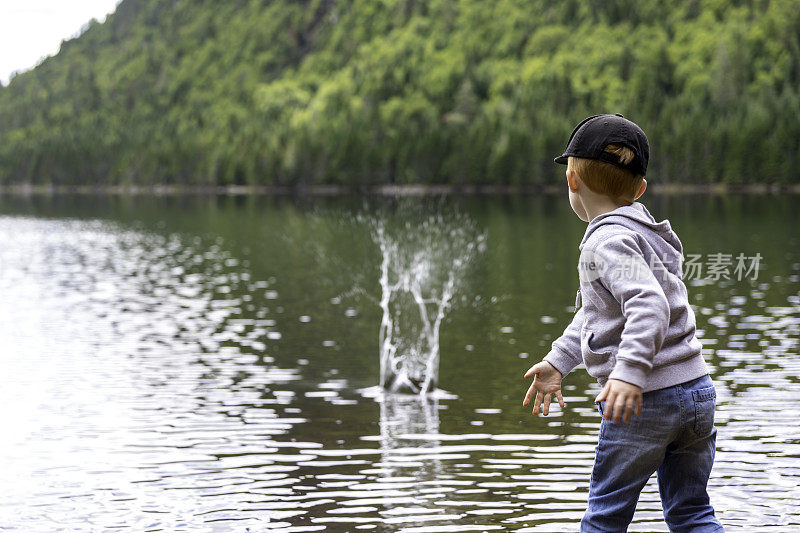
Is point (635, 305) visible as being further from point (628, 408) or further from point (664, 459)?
point (664, 459)

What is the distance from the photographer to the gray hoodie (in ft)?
17.0

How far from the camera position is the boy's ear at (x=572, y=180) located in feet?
18.6

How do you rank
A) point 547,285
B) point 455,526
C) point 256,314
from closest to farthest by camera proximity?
point 455,526
point 256,314
point 547,285

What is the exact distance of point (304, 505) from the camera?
10.5 m

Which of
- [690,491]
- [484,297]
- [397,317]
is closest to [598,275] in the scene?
[690,491]

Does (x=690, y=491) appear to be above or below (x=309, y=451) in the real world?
above

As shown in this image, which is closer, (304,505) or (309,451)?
(304,505)

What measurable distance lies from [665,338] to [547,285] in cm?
3072

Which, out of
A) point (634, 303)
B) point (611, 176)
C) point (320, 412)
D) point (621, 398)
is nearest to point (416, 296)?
point (320, 412)

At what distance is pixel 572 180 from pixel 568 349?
0.94 metres

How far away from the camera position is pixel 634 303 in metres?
5.23

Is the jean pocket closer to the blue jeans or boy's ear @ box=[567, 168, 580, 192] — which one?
the blue jeans

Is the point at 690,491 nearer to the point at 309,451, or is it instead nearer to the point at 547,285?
the point at 309,451

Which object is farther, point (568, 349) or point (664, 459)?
point (568, 349)
